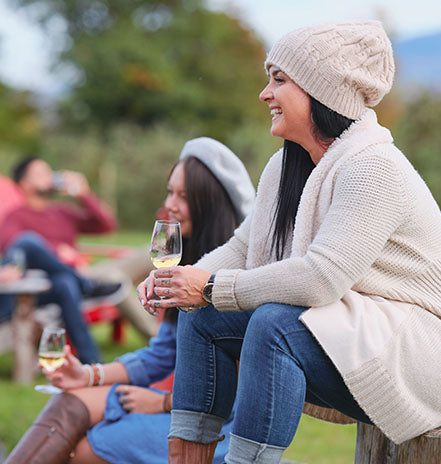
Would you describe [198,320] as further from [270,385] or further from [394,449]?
[394,449]

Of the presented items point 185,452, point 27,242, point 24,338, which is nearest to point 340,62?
point 185,452

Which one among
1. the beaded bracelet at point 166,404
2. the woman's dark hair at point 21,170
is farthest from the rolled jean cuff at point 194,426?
the woman's dark hair at point 21,170

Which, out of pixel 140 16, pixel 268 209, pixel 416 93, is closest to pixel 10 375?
pixel 268 209

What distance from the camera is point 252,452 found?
1.84 metres

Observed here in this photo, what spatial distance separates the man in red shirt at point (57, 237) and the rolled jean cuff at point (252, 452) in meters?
3.83

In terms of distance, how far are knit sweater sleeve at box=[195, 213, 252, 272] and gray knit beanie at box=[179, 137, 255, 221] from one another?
45cm

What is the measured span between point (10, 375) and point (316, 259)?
4.70m

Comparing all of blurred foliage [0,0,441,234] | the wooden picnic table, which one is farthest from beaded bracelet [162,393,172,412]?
blurred foliage [0,0,441,234]

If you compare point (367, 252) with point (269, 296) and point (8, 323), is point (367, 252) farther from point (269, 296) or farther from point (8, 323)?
point (8, 323)

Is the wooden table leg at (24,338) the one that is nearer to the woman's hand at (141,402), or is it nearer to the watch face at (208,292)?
the woman's hand at (141,402)

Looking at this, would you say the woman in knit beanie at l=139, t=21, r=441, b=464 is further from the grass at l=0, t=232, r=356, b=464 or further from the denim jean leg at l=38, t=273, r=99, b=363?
the denim jean leg at l=38, t=273, r=99, b=363

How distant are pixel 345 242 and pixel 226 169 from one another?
1.07 metres

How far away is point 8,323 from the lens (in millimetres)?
5707

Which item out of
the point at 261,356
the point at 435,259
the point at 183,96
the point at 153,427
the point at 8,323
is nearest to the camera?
the point at 261,356
